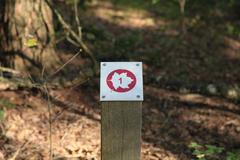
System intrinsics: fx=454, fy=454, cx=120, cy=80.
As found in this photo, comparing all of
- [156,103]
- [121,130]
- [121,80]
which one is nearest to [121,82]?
[121,80]

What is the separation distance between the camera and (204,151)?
15.3ft

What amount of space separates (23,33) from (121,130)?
326 centimetres

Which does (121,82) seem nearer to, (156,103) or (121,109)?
(121,109)

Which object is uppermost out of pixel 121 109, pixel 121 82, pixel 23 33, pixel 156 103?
pixel 23 33

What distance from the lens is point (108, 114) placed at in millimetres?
3186

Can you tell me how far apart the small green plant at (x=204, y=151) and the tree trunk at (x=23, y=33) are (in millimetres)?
2300

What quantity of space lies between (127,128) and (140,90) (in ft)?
0.96

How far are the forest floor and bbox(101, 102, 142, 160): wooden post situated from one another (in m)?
0.83

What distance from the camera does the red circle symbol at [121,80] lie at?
10.3ft

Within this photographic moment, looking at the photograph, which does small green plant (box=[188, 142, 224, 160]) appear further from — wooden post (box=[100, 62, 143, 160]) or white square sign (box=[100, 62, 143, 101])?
white square sign (box=[100, 62, 143, 101])

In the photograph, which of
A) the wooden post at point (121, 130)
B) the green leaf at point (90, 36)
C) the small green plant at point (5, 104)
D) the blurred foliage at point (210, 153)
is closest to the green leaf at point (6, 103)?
the small green plant at point (5, 104)

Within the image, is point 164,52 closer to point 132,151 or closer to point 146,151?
point 146,151

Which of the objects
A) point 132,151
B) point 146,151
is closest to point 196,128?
point 146,151

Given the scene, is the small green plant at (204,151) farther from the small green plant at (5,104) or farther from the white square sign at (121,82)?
the small green plant at (5,104)
